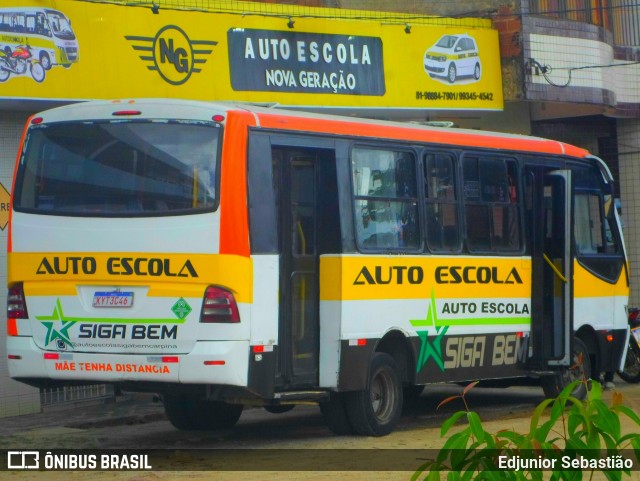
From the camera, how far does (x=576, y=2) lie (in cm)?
1950

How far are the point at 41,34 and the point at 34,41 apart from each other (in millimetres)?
123

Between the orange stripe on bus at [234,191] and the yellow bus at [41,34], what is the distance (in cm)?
391

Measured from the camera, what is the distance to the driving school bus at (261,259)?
393 inches

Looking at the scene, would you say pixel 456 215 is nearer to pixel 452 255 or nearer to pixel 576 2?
pixel 452 255

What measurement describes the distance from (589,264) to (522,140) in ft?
5.84

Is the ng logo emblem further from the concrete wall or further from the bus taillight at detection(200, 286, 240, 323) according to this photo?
the concrete wall

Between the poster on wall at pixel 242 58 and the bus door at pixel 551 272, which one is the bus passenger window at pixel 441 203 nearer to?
the bus door at pixel 551 272

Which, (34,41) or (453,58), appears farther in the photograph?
(453,58)

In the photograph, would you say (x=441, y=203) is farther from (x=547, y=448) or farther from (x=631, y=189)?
(x=631, y=189)

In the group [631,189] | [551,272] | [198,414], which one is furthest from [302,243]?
[631,189]

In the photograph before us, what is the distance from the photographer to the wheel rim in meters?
11.8

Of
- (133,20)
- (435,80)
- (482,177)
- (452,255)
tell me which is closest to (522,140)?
(482,177)

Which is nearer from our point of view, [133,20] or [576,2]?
[133,20]

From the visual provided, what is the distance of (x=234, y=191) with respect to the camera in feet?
32.8
